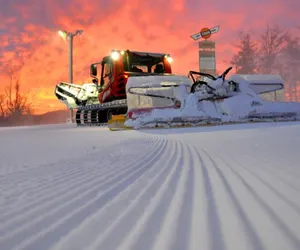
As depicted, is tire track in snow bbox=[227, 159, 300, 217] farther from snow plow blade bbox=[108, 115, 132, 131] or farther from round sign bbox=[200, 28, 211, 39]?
round sign bbox=[200, 28, 211, 39]

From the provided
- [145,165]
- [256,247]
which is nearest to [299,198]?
[256,247]

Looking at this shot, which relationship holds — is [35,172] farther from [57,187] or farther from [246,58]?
[246,58]

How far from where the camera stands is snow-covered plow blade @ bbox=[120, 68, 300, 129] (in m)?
6.71

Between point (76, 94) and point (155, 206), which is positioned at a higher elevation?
point (76, 94)

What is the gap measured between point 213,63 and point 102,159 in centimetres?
2328

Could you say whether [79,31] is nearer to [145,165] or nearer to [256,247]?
[145,165]

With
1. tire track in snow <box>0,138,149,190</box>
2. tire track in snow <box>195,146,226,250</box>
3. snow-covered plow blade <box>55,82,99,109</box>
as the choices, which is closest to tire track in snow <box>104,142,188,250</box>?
tire track in snow <box>195,146,226,250</box>

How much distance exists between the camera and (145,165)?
7.40 ft

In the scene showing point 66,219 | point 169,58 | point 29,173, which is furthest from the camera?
point 169,58

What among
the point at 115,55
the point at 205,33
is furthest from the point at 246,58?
the point at 115,55

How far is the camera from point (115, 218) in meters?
1.11

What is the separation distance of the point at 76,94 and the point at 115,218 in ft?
43.2

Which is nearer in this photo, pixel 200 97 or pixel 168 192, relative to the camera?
pixel 168 192

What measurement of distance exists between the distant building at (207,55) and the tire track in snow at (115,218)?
23784 millimetres
